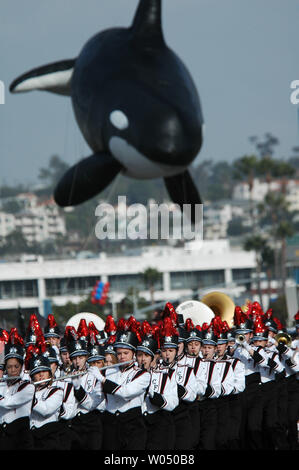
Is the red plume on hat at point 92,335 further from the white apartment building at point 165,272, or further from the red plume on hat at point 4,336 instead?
the white apartment building at point 165,272

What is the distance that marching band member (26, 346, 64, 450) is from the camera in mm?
11250

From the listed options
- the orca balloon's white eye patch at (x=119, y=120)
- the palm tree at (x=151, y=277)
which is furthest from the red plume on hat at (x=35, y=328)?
the palm tree at (x=151, y=277)

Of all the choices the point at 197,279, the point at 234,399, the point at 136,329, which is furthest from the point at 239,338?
the point at 197,279

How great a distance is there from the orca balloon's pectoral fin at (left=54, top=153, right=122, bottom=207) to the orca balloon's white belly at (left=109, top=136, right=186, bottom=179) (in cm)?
14

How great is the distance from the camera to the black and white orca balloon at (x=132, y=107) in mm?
13055

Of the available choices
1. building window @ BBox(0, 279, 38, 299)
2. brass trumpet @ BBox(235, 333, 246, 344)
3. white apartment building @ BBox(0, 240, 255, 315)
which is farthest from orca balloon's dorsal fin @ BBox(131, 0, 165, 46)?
white apartment building @ BBox(0, 240, 255, 315)

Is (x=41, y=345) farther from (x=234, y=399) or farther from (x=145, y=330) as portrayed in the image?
(x=234, y=399)

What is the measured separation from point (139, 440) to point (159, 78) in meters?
4.51

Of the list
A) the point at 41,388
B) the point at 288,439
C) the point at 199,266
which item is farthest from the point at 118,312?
the point at 41,388

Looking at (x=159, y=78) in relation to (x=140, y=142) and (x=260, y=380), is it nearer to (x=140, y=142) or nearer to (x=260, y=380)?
(x=140, y=142)

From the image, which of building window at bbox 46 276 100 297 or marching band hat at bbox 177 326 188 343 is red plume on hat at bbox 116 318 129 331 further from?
building window at bbox 46 276 100 297

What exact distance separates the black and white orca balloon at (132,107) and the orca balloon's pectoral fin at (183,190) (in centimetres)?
2

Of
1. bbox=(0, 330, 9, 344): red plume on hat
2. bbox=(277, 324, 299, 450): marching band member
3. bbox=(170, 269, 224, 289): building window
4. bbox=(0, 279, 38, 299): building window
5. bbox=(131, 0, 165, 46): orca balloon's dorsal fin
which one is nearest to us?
bbox=(0, 330, 9, 344): red plume on hat

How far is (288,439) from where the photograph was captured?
15.1m
